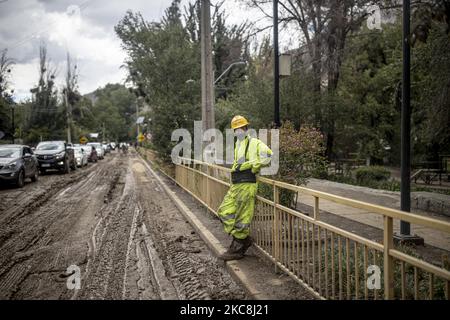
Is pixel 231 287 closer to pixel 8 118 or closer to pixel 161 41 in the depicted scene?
pixel 161 41

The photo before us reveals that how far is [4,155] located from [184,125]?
7427mm

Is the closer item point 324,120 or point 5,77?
point 324,120

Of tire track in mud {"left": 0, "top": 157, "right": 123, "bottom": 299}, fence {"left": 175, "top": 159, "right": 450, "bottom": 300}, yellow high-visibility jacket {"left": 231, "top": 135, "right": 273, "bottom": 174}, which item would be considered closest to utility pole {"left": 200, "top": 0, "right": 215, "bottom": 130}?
tire track in mud {"left": 0, "top": 157, "right": 123, "bottom": 299}

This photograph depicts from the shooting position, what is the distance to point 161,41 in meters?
19.8

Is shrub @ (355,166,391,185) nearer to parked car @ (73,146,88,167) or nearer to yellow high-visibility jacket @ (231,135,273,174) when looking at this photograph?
yellow high-visibility jacket @ (231,135,273,174)

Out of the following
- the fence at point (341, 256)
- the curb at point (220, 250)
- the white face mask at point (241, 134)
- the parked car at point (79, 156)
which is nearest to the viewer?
the fence at point (341, 256)

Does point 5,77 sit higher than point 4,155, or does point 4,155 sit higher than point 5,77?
point 5,77

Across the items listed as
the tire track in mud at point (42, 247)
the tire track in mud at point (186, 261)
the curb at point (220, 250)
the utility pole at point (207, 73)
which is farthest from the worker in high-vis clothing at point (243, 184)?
the utility pole at point (207, 73)

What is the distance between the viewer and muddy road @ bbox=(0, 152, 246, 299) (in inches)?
188

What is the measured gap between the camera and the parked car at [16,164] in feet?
51.6

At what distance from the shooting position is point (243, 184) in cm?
554

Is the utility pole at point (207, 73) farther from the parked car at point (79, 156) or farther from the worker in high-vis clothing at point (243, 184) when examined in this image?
the parked car at point (79, 156)

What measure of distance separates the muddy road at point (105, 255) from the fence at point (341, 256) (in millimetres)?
757

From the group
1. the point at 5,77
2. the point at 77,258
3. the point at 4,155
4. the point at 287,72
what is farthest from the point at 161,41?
the point at 5,77
